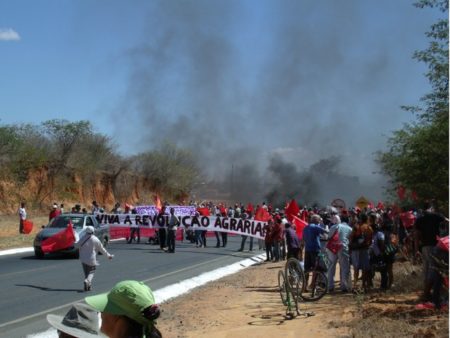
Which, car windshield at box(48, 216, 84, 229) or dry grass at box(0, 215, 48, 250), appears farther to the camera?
dry grass at box(0, 215, 48, 250)

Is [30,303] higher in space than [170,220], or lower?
lower

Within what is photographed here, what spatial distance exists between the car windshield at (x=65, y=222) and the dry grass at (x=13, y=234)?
3.93 m

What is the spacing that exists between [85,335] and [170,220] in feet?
69.9

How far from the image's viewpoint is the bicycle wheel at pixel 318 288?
486 inches

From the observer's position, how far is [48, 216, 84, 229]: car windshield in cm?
2162

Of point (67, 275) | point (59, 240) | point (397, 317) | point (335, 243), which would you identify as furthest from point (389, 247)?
point (59, 240)

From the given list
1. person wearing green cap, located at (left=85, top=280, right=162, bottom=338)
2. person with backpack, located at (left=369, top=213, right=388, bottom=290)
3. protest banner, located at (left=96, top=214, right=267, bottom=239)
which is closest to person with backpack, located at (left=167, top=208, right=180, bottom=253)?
protest banner, located at (left=96, top=214, right=267, bottom=239)

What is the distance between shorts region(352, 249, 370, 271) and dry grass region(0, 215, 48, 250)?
16199 millimetres

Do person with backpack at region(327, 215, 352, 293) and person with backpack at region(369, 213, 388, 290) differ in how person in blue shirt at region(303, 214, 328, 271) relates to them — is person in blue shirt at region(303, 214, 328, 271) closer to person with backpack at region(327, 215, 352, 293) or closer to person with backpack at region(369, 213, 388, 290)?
person with backpack at region(327, 215, 352, 293)

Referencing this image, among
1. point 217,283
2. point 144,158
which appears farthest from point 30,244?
point 144,158

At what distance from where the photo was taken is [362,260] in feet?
42.2

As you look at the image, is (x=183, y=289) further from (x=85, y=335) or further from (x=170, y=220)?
(x=85, y=335)

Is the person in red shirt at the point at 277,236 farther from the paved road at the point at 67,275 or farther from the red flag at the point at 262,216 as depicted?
the red flag at the point at 262,216

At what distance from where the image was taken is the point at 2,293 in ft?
43.1
